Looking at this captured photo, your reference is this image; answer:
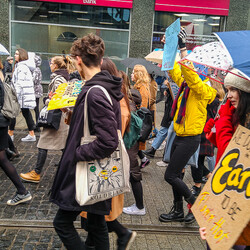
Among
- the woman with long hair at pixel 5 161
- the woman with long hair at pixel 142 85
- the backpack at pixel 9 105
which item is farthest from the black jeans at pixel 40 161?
the woman with long hair at pixel 142 85

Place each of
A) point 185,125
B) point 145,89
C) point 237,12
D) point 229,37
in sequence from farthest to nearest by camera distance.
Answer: point 237,12 → point 145,89 → point 185,125 → point 229,37

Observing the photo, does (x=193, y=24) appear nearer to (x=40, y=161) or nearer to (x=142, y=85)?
(x=142, y=85)

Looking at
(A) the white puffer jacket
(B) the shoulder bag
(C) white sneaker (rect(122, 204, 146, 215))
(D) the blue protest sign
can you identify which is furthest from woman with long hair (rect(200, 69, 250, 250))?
(A) the white puffer jacket

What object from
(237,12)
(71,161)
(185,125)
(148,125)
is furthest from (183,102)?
(237,12)

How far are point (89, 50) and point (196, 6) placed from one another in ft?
39.2

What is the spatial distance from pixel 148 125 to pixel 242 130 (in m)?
2.95

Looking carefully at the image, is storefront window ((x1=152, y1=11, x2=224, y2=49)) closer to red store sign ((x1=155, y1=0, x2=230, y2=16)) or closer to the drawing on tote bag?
→ red store sign ((x1=155, y1=0, x2=230, y2=16))

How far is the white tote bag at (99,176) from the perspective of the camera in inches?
103

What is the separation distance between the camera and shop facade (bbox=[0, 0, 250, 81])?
13.5 m

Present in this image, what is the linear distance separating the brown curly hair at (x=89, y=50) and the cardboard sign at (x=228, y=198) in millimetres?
1230

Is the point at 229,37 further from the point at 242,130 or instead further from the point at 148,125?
the point at 148,125

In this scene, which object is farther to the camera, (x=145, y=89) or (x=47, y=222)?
(x=145, y=89)

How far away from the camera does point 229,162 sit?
2219 mm

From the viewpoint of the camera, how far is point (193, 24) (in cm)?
1409
